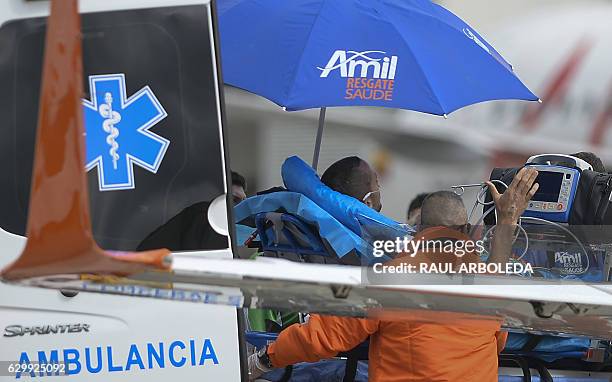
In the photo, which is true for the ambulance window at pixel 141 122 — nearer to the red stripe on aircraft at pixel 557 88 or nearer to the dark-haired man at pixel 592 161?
the dark-haired man at pixel 592 161

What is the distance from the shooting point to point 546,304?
9.41 feet

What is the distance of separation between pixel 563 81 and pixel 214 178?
7.52 meters


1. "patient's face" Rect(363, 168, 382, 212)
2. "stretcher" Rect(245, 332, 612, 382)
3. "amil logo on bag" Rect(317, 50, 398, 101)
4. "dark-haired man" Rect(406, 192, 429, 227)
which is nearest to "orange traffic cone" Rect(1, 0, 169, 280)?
"dark-haired man" Rect(406, 192, 429, 227)

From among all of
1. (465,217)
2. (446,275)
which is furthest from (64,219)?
(465,217)

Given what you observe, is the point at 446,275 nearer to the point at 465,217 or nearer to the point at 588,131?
the point at 465,217

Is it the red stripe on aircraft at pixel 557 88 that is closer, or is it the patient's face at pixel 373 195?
the patient's face at pixel 373 195

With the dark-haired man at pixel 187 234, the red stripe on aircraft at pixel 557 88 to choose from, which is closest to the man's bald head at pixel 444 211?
the dark-haired man at pixel 187 234

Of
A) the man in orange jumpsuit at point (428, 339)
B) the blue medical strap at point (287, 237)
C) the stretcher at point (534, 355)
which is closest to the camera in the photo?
the man in orange jumpsuit at point (428, 339)

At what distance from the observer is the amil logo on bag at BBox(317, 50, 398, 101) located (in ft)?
16.0

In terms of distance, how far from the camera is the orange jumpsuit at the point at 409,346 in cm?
359

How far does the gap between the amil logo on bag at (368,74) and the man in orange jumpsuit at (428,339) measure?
1.27m

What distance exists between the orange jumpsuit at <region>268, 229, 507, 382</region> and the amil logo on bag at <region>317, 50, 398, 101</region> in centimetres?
148

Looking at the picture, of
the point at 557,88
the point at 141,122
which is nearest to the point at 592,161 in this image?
the point at 141,122

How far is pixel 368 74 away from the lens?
487 centimetres
